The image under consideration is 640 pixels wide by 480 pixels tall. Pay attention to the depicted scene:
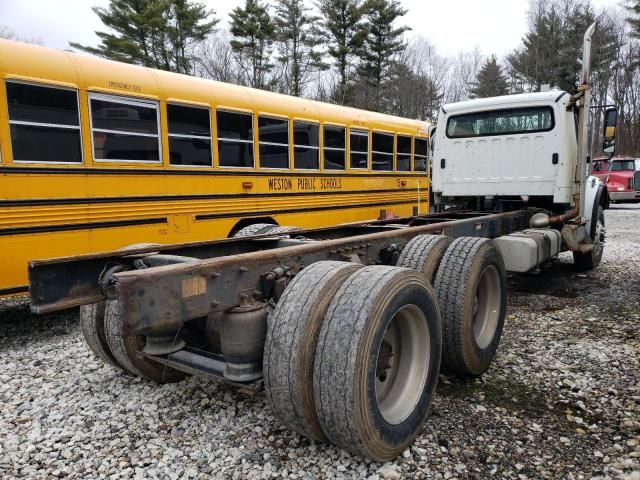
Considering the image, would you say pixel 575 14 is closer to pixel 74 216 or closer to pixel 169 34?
pixel 169 34

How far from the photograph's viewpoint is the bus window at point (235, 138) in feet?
20.9

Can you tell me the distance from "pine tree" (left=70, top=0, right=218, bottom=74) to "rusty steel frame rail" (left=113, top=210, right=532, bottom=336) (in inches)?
992

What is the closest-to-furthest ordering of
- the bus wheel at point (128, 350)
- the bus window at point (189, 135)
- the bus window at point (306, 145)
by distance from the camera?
the bus wheel at point (128, 350), the bus window at point (189, 135), the bus window at point (306, 145)

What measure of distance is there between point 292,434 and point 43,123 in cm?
397

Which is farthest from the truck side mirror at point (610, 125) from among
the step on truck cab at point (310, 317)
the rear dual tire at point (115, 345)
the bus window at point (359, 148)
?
the rear dual tire at point (115, 345)

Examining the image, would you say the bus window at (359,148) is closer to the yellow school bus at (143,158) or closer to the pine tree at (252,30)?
the yellow school bus at (143,158)

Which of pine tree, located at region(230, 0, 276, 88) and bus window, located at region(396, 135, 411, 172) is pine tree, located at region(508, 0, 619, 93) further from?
bus window, located at region(396, 135, 411, 172)

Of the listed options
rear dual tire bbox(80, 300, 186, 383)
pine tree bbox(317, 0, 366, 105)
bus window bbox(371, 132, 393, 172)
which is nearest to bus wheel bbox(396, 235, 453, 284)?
rear dual tire bbox(80, 300, 186, 383)

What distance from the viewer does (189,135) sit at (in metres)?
6.00

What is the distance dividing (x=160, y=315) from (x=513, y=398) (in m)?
2.36

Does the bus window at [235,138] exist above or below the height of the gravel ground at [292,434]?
above

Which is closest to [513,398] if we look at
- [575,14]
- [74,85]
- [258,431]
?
[258,431]

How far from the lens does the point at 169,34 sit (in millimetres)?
26312

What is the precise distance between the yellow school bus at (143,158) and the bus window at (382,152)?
0.78 meters
